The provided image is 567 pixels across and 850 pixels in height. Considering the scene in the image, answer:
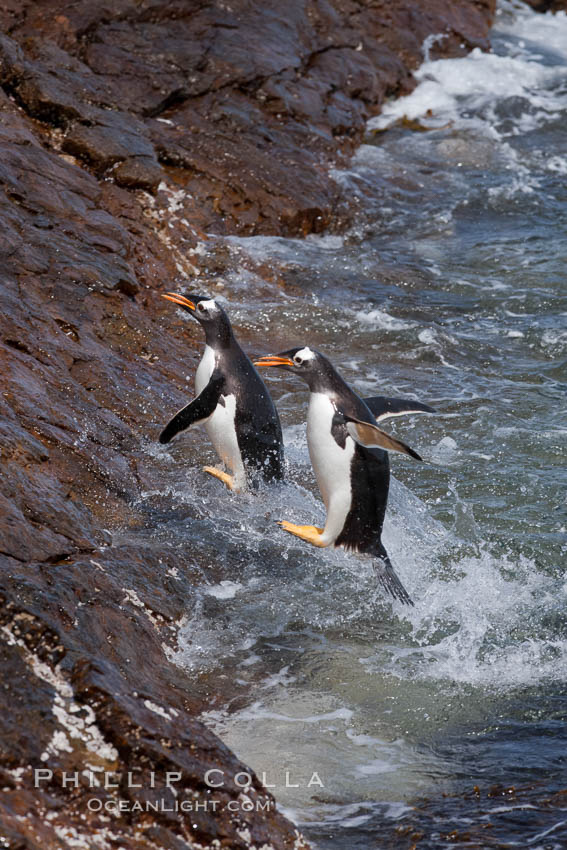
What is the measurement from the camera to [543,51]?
52.8ft

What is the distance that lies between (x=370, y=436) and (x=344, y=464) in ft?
1.15

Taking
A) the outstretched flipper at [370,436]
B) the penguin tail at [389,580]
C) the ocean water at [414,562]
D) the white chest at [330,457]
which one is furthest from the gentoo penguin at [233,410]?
the penguin tail at [389,580]

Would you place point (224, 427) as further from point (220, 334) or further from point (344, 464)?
point (344, 464)

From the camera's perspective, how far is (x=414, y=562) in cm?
550

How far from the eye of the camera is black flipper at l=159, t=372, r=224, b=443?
17.7 feet

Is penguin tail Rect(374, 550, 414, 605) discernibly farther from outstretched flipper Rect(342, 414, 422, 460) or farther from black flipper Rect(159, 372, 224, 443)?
black flipper Rect(159, 372, 224, 443)

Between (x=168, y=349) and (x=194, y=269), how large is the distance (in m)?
1.50

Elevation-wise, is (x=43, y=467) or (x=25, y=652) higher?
(x=43, y=467)

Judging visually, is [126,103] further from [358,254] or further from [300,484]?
[300,484]

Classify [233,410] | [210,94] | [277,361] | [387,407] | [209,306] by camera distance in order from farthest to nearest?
1. [210,94]
2. [209,306]
3. [233,410]
4. [387,407]
5. [277,361]

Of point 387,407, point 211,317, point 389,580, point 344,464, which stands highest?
point 211,317

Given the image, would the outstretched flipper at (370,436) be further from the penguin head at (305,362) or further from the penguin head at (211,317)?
the penguin head at (211,317)

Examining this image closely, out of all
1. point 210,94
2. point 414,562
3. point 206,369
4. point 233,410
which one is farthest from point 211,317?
point 210,94

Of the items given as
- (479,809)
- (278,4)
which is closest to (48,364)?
(479,809)
